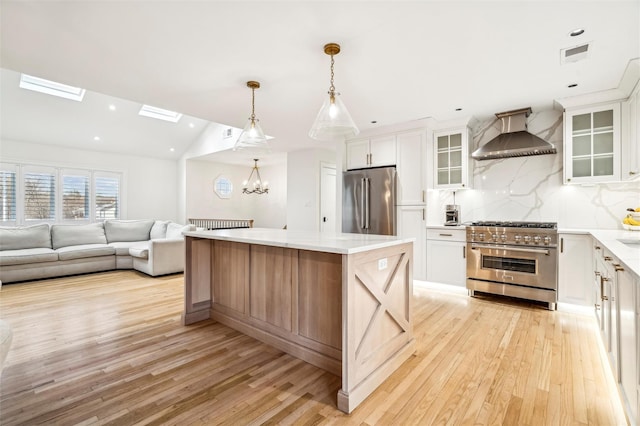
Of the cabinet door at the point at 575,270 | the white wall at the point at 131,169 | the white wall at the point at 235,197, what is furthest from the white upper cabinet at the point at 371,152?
the white wall at the point at 131,169

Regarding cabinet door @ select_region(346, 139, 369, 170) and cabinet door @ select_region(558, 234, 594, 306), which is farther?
cabinet door @ select_region(346, 139, 369, 170)

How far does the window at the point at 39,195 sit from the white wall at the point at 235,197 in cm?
285

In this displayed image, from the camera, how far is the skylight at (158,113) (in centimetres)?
677

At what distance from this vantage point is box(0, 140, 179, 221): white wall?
6.38 m

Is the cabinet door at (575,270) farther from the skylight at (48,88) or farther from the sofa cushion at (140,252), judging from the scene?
the skylight at (48,88)

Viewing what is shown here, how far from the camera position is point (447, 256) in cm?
408

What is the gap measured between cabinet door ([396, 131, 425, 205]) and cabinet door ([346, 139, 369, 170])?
0.55m

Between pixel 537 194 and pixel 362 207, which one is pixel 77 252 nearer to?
pixel 362 207

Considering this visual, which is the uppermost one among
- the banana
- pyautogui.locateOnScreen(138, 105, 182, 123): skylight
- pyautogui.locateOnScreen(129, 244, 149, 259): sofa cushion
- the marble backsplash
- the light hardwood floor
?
pyautogui.locateOnScreen(138, 105, 182, 123): skylight

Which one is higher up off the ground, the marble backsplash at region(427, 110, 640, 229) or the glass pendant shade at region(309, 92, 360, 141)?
the glass pendant shade at region(309, 92, 360, 141)

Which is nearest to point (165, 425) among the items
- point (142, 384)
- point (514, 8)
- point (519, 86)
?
point (142, 384)

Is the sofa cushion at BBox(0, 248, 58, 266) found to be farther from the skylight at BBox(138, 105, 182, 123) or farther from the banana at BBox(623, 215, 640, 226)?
the banana at BBox(623, 215, 640, 226)

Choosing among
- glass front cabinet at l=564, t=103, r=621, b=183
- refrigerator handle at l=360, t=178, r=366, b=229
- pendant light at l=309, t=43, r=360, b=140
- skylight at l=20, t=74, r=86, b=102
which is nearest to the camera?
pendant light at l=309, t=43, r=360, b=140

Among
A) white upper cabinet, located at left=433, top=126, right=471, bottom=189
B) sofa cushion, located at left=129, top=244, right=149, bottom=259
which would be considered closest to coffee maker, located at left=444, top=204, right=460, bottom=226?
white upper cabinet, located at left=433, top=126, right=471, bottom=189
